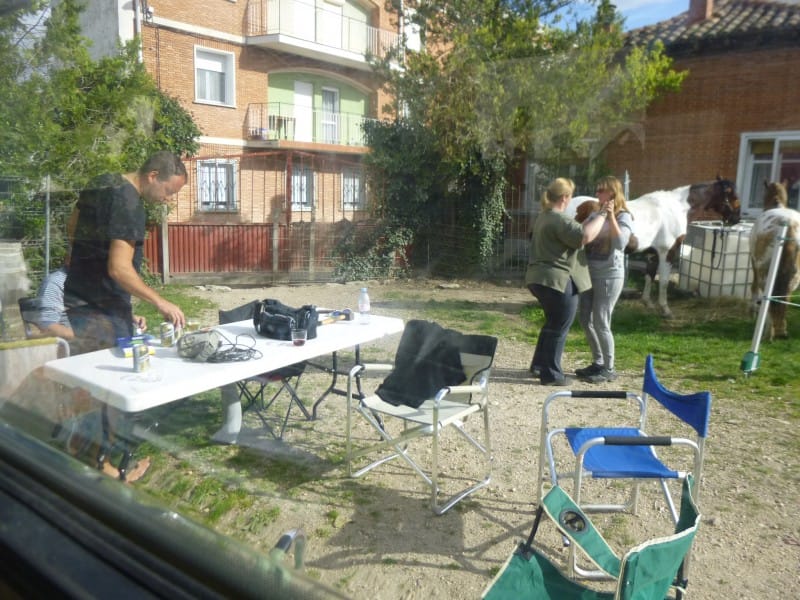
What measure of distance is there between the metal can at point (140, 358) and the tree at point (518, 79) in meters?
0.88

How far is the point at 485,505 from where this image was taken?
1.90 meters

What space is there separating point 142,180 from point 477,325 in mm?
1448

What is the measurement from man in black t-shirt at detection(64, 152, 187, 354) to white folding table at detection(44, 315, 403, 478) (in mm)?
91

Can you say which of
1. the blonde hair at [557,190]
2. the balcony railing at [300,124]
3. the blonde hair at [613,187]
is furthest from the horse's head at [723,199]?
the balcony railing at [300,124]

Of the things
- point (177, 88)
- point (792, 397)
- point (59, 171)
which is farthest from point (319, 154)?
point (792, 397)

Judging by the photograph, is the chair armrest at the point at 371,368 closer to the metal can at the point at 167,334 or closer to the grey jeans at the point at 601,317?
the metal can at the point at 167,334

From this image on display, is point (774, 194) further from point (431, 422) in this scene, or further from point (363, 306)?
point (363, 306)

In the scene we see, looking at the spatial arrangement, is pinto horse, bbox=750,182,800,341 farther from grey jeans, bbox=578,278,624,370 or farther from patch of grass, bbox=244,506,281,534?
patch of grass, bbox=244,506,281,534

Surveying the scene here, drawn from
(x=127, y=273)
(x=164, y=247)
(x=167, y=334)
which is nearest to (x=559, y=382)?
(x=167, y=334)

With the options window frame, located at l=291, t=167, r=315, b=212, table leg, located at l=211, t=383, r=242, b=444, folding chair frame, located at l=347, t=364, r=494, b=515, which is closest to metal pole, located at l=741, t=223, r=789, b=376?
folding chair frame, located at l=347, t=364, r=494, b=515

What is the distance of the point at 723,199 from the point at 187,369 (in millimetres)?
1473

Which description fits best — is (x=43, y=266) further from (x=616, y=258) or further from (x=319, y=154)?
(x=616, y=258)

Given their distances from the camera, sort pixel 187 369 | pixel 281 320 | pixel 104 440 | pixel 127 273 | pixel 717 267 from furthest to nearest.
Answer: pixel 717 267
pixel 281 320
pixel 187 369
pixel 127 273
pixel 104 440

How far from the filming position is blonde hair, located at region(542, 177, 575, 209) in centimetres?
202
